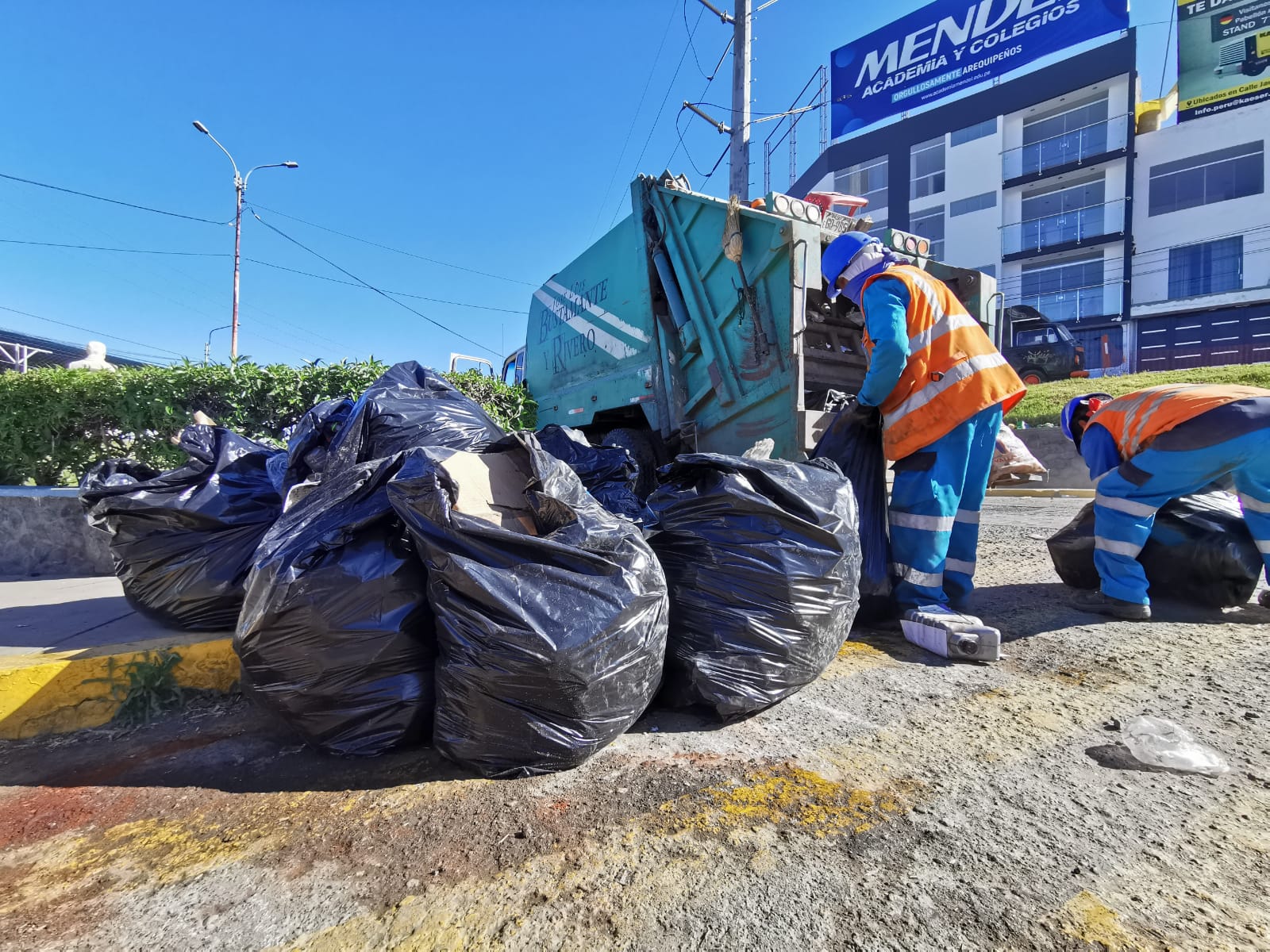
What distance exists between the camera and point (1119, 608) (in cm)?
262

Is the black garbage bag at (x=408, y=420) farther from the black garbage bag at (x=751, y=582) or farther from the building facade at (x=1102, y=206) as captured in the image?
the building facade at (x=1102, y=206)

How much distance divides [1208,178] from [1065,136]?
4438mm

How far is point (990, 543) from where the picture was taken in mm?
4387

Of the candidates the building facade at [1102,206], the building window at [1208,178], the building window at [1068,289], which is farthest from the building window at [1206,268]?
the building window at [1068,289]

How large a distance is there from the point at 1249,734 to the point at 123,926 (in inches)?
96.7

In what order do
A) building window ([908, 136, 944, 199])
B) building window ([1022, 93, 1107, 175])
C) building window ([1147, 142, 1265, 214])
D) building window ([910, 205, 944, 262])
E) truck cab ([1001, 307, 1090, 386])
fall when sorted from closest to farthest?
1. truck cab ([1001, 307, 1090, 386])
2. building window ([1147, 142, 1265, 214])
3. building window ([1022, 93, 1107, 175])
4. building window ([908, 136, 944, 199])
5. building window ([910, 205, 944, 262])

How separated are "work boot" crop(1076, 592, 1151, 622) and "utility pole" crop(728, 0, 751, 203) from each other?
23.9 feet

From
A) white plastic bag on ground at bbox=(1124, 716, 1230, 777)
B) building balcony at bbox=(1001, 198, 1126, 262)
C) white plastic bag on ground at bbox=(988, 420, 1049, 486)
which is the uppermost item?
building balcony at bbox=(1001, 198, 1126, 262)

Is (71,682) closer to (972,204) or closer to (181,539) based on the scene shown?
(181,539)

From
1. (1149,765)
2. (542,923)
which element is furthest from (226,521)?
(1149,765)

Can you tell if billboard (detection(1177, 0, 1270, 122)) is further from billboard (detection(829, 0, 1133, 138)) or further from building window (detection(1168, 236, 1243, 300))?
building window (detection(1168, 236, 1243, 300))

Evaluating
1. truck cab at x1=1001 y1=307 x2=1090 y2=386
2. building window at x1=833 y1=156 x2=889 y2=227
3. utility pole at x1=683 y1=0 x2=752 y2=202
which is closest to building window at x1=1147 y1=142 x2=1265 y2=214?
building window at x1=833 y1=156 x2=889 y2=227

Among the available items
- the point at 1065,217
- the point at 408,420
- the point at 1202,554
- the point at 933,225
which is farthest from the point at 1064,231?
the point at 408,420

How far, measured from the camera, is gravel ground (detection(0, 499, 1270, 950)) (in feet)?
3.35
